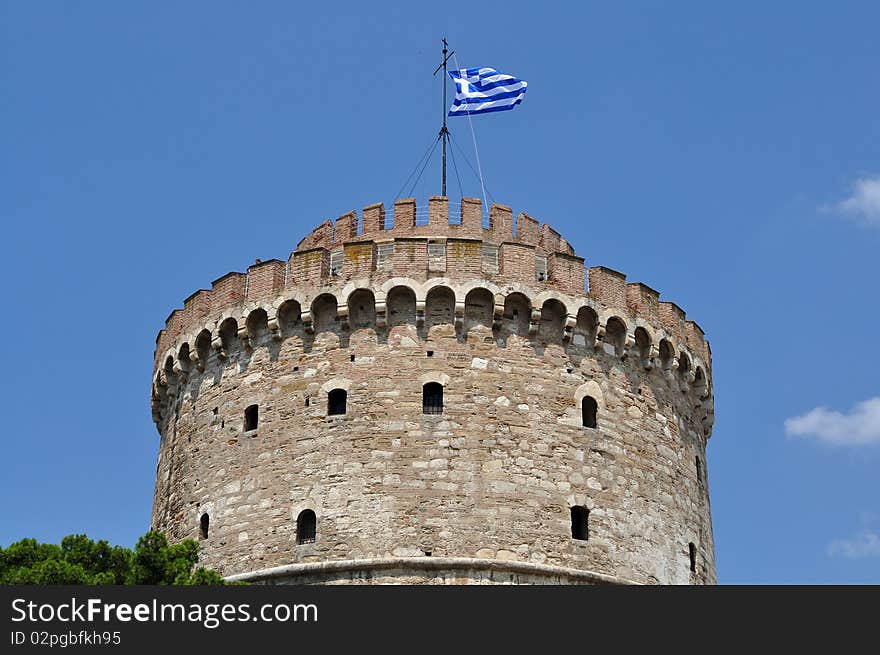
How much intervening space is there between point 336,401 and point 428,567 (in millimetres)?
3550

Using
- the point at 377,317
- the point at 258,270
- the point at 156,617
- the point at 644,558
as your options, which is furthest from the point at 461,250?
Answer: the point at 156,617

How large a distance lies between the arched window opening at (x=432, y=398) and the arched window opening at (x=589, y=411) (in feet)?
8.51

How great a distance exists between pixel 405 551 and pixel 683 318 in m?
8.01

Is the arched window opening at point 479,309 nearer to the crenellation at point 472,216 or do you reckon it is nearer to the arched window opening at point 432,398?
the arched window opening at point 432,398

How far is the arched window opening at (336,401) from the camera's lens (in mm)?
28312

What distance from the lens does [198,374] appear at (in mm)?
30672

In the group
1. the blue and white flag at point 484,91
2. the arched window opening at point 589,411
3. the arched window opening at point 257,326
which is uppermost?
the blue and white flag at point 484,91

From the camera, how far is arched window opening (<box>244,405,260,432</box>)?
2905 centimetres

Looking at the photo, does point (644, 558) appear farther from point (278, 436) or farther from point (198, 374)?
point (198, 374)

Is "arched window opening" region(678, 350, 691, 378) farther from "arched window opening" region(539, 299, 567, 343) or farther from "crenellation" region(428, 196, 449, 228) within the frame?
"crenellation" region(428, 196, 449, 228)

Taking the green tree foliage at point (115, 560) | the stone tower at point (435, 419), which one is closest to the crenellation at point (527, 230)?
the stone tower at point (435, 419)

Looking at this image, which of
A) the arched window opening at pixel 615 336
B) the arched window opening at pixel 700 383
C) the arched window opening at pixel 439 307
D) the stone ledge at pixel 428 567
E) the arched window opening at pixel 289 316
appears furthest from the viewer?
the arched window opening at pixel 700 383

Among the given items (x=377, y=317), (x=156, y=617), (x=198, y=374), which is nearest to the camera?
(x=156, y=617)

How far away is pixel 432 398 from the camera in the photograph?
28.2 meters
